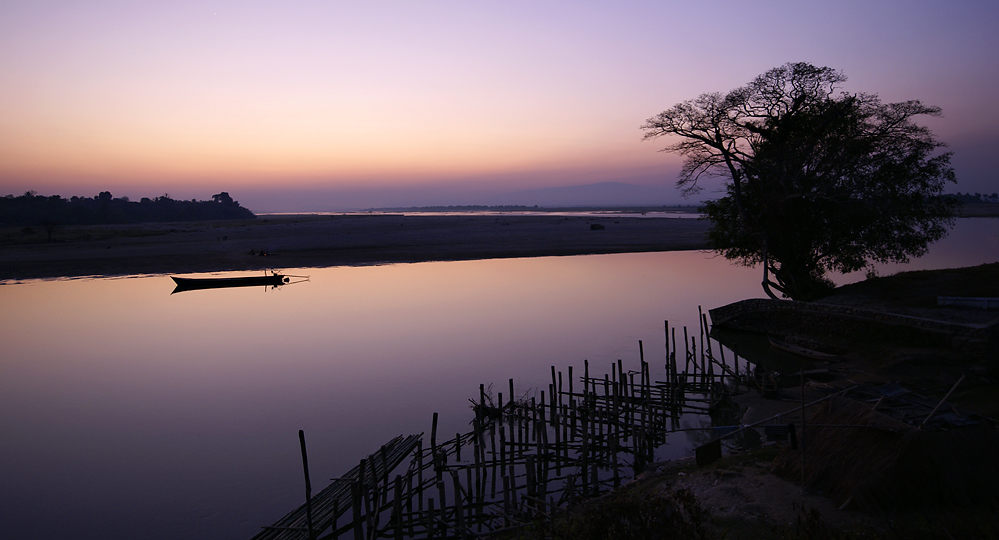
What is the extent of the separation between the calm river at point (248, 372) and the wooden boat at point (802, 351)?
14.8 feet

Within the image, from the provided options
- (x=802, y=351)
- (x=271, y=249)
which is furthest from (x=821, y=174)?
(x=271, y=249)

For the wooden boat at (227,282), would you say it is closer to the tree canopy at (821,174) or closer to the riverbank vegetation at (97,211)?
the tree canopy at (821,174)

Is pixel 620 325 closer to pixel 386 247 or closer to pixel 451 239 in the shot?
pixel 386 247

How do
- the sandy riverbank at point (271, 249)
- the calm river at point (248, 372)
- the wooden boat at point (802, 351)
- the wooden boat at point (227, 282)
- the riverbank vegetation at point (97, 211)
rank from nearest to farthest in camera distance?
the calm river at point (248, 372)
the wooden boat at point (802, 351)
the wooden boat at point (227, 282)
the sandy riverbank at point (271, 249)
the riverbank vegetation at point (97, 211)

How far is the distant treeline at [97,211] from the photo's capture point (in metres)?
123

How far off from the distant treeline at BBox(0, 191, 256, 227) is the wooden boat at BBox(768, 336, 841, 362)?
9830 centimetres

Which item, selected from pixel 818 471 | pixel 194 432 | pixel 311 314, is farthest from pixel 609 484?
pixel 311 314

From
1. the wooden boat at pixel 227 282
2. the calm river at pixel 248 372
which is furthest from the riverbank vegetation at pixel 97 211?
the calm river at pixel 248 372

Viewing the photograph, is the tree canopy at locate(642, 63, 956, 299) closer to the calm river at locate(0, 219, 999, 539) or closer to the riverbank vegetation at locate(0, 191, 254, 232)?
the calm river at locate(0, 219, 999, 539)

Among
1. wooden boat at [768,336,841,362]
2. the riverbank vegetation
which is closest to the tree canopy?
wooden boat at [768,336,841,362]

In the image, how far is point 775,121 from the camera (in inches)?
999

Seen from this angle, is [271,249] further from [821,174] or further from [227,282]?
[821,174]

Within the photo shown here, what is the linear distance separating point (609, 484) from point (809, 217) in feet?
62.2

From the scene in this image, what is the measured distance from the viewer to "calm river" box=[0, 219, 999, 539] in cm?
1160
